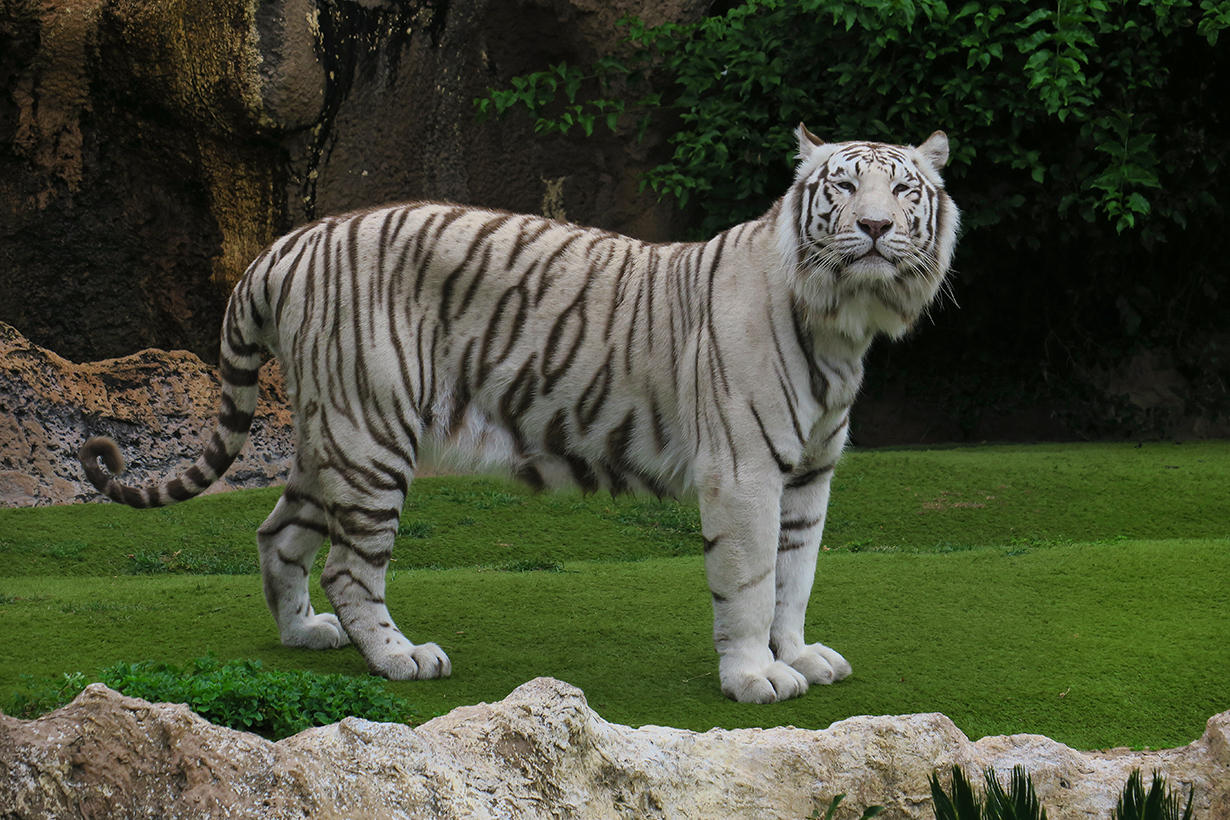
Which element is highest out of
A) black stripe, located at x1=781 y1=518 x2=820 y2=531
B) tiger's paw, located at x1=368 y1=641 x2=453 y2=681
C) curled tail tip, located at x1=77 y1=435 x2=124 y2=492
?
curled tail tip, located at x1=77 y1=435 x2=124 y2=492

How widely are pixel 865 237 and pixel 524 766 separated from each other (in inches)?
76.2

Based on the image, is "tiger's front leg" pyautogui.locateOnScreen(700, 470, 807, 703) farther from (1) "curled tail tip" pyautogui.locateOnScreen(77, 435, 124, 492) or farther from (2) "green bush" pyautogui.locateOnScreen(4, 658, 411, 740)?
(1) "curled tail tip" pyautogui.locateOnScreen(77, 435, 124, 492)

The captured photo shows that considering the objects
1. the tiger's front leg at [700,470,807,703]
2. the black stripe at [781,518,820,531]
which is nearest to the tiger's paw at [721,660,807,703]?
the tiger's front leg at [700,470,807,703]

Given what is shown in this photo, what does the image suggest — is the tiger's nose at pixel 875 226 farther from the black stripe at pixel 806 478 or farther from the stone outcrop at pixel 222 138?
the stone outcrop at pixel 222 138

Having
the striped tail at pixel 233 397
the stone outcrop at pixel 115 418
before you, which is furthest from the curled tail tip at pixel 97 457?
the stone outcrop at pixel 115 418

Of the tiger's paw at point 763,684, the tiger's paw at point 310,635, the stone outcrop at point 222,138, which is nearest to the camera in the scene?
the tiger's paw at point 763,684

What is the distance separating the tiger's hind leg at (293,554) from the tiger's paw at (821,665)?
1616 millimetres

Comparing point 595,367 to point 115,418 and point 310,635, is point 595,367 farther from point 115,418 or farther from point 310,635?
point 115,418

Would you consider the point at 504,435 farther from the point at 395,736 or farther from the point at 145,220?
the point at 145,220

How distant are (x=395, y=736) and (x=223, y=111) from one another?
247 inches

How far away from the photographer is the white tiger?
3824 mm

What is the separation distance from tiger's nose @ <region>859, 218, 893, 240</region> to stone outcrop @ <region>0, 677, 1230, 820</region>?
1.52 metres

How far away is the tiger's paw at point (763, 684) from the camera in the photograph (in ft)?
12.2

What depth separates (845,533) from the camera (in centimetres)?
657
